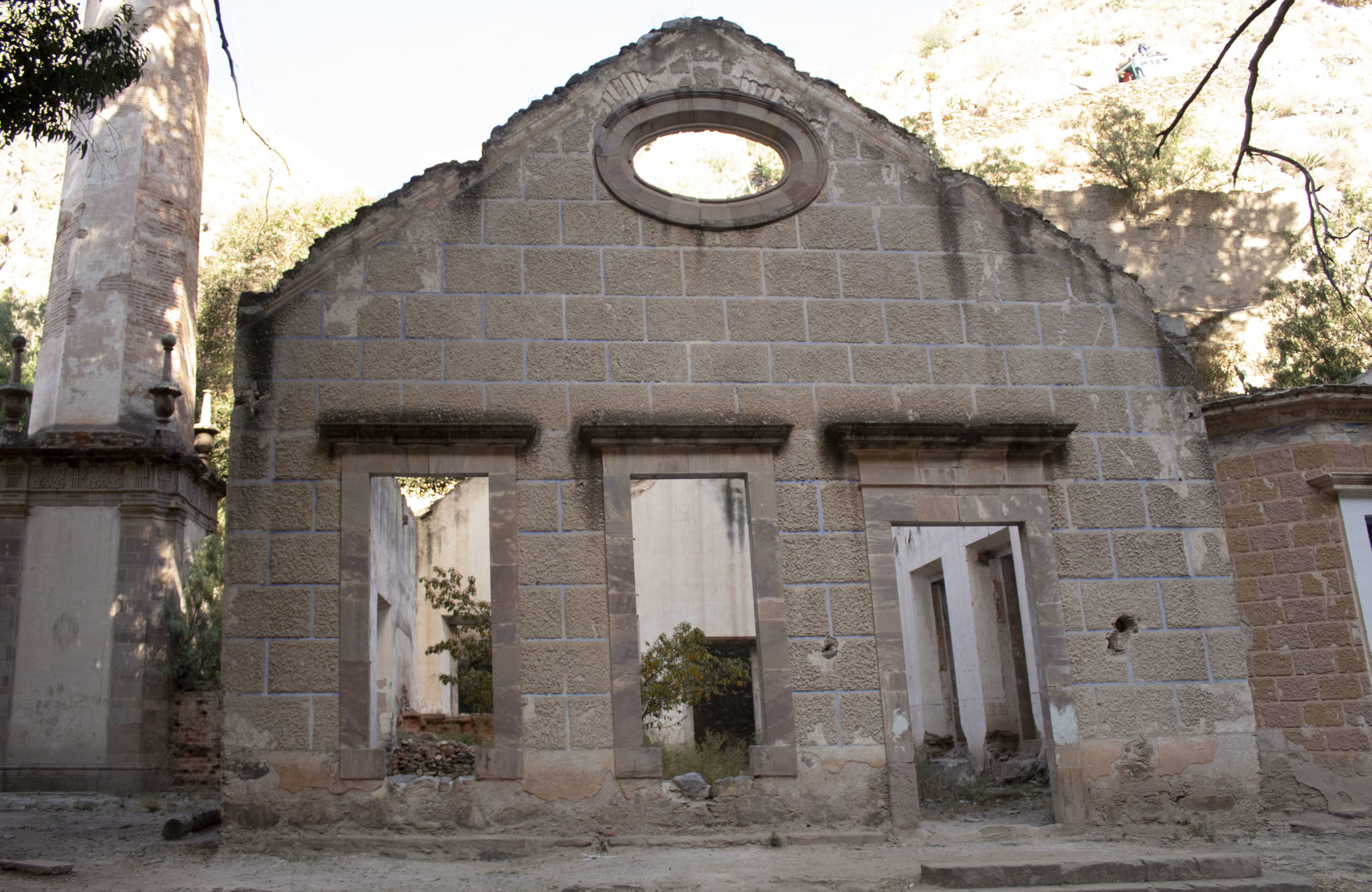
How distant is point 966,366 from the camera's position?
9508 mm

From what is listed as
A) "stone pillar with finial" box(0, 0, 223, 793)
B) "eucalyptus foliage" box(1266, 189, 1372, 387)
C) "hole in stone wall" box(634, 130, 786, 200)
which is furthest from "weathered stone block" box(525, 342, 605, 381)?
"hole in stone wall" box(634, 130, 786, 200)

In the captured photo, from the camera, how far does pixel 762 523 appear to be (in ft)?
28.9

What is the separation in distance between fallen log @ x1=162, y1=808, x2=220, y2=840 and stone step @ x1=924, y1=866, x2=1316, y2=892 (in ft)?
18.4

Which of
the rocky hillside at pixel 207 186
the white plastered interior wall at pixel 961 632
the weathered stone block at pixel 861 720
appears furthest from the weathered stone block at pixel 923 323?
the rocky hillside at pixel 207 186

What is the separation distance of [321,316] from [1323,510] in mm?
8616

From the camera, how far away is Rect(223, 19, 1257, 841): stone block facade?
8.26m

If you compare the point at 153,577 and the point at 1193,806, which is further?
the point at 153,577

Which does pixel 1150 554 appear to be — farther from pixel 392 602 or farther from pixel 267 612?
pixel 392 602

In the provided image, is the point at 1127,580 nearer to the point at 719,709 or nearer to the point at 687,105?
the point at 687,105

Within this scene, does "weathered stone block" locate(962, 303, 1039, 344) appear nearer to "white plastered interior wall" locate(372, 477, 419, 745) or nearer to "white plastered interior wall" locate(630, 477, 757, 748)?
"white plastered interior wall" locate(372, 477, 419, 745)

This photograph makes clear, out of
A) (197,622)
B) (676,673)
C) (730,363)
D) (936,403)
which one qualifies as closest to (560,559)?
(730,363)

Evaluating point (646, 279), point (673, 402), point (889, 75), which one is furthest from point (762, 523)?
point (889, 75)

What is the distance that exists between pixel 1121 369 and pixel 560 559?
4960 millimetres

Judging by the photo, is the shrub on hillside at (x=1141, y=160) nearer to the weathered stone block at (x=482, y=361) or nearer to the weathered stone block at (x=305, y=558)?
the weathered stone block at (x=482, y=361)
